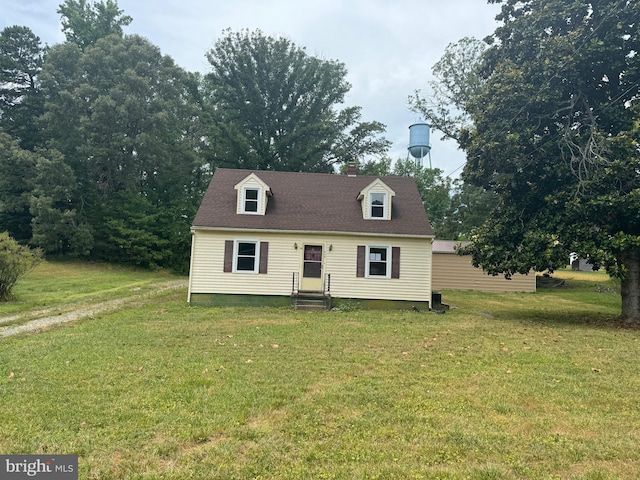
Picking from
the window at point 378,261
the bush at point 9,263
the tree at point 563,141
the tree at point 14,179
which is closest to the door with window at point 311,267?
the window at point 378,261

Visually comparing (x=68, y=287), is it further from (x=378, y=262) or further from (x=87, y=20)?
(x=87, y=20)

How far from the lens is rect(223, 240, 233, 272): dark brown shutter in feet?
46.2

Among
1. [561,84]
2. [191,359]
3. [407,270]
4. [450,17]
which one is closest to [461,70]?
[450,17]

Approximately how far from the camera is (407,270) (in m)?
14.2

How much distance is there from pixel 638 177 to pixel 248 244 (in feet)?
38.3

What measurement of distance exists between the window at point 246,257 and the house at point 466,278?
38.8 feet

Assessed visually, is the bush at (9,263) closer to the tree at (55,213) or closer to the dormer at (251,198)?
the dormer at (251,198)

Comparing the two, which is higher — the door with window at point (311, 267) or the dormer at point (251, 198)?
the dormer at point (251, 198)

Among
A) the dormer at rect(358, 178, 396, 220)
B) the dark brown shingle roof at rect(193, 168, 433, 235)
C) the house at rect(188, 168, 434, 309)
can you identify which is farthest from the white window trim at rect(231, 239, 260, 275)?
the dormer at rect(358, 178, 396, 220)

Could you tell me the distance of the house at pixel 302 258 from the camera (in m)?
14.0

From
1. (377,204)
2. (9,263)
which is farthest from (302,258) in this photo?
(9,263)

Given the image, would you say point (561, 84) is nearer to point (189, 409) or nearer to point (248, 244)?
point (248, 244)

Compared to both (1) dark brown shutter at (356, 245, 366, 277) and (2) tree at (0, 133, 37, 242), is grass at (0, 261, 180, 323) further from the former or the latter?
(1) dark brown shutter at (356, 245, 366, 277)

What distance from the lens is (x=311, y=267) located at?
14.5m
